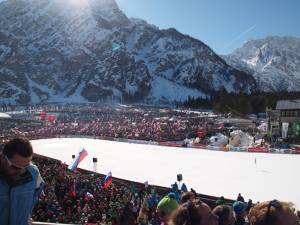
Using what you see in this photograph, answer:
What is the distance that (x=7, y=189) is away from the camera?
11.0ft

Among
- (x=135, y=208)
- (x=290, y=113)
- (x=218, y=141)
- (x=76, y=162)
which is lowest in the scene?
(x=135, y=208)

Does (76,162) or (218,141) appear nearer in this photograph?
(76,162)

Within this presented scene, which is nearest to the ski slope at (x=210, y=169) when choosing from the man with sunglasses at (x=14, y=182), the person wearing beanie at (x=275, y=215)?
the person wearing beanie at (x=275, y=215)

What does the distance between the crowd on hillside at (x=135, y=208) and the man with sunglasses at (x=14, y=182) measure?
4.17ft

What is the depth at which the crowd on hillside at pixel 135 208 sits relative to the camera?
3.02 m

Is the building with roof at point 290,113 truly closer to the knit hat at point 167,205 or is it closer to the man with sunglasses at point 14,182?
the knit hat at point 167,205

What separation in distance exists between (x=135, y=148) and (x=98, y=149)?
352 cm

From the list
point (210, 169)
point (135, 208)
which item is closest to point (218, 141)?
point (210, 169)

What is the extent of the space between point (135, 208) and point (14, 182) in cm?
1069

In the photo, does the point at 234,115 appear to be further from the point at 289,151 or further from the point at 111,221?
the point at 111,221

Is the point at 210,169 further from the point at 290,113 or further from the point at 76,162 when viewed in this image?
the point at 290,113

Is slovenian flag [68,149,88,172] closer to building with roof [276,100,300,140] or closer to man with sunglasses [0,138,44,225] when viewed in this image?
man with sunglasses [0,138,44,225]

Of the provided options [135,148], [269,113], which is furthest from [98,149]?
[269,113]

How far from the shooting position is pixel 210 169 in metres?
25.5
